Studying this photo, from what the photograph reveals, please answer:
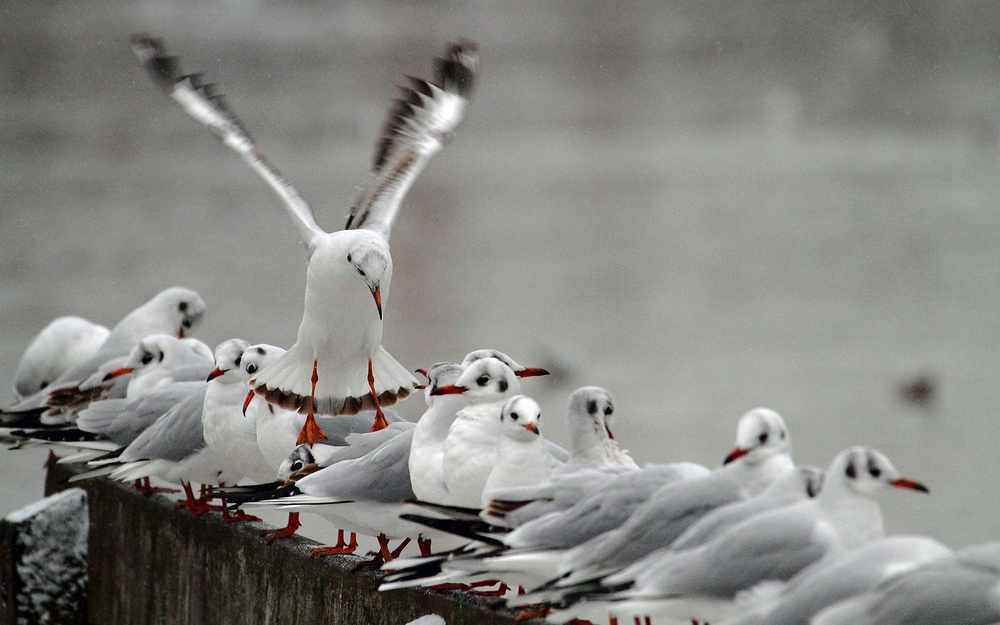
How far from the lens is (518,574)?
3.29 m

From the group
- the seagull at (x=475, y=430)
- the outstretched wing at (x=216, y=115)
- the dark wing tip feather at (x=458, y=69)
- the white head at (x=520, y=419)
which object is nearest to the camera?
the white head at (x=520, y=419)

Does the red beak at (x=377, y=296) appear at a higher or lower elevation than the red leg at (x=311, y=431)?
higher

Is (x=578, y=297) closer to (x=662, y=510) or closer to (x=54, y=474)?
(x=54, y=474)

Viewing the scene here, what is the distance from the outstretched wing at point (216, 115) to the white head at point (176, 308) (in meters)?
1.06

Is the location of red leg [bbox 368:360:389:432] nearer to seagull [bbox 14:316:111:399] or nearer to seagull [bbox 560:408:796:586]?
seagull [bbox 560:408:796:586]

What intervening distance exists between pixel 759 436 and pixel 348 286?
2.56 m

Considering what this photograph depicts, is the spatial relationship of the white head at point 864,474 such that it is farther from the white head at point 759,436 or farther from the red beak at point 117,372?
the red beak at point 117,372

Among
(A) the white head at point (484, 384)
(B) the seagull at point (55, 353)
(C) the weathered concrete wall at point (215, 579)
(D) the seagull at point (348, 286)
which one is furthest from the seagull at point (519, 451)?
(B) the seagull at point (55, 353)

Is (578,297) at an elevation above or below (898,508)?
above

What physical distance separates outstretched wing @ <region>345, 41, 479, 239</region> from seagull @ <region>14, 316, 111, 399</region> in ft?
7.80

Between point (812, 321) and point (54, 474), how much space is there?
673 inches

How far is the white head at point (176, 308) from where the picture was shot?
704 centimetres

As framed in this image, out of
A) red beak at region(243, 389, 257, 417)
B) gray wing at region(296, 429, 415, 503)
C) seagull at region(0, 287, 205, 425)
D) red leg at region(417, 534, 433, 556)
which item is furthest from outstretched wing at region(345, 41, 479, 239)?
red leg at region(417, 534, 433, 556)

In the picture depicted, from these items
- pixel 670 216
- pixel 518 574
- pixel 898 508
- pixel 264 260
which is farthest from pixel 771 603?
pixel 670 216
